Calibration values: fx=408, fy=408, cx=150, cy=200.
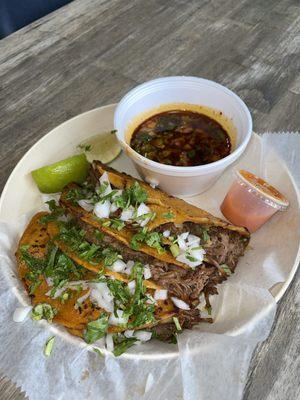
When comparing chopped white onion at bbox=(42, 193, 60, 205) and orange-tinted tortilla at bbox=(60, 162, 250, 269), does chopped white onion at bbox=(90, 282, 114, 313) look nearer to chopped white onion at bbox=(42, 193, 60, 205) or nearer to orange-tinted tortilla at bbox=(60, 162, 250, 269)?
orange-tinted tortilla at bbox=(60, 162, 250, 269)

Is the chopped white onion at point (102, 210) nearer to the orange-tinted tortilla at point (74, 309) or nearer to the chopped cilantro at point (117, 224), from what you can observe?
the chopped cilantro at point (117, 224)

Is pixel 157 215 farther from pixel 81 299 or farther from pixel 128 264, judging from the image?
pixel 81 299

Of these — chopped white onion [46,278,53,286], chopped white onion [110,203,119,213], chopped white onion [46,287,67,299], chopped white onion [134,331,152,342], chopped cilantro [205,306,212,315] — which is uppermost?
chopped white onion [110,203,119,213]

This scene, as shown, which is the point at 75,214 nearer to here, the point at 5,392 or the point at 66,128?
the point at 66,128

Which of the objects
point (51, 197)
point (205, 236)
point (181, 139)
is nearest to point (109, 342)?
point (205, 236)

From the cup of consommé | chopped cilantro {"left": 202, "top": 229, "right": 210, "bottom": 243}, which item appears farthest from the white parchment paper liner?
the cup of consommé
